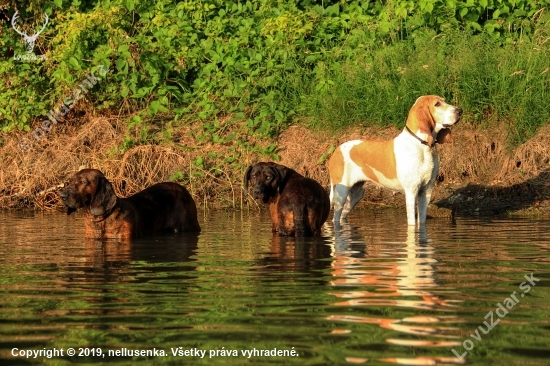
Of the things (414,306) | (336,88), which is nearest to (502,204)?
(336,88)

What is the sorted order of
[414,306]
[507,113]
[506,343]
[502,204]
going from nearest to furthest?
[506,343]
[414,306]
[502,204]
[507,113]

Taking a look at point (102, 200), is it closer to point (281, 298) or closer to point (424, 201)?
point (424, 201)

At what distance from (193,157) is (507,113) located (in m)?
4.90

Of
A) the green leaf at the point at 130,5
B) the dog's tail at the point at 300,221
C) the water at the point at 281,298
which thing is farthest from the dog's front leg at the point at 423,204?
the green leaf at the point at 130,5

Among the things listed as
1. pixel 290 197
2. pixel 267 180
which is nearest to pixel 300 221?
pixel 290 197

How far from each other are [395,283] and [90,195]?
16.1 ft

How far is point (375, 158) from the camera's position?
13.9 meters

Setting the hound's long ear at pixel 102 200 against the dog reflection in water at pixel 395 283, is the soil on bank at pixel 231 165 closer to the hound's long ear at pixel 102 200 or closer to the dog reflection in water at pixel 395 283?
the dog reflection in water at pixel 395 283

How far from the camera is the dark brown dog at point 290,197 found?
37.8 ft

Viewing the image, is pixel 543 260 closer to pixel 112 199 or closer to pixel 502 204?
pixel 112 199

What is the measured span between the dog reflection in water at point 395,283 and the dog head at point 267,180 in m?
0.88

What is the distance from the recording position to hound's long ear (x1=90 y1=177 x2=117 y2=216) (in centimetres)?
1188

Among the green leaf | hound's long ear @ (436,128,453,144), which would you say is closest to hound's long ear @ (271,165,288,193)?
hound's long ear @ (436,128,453,144)

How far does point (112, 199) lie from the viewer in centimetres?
1190
